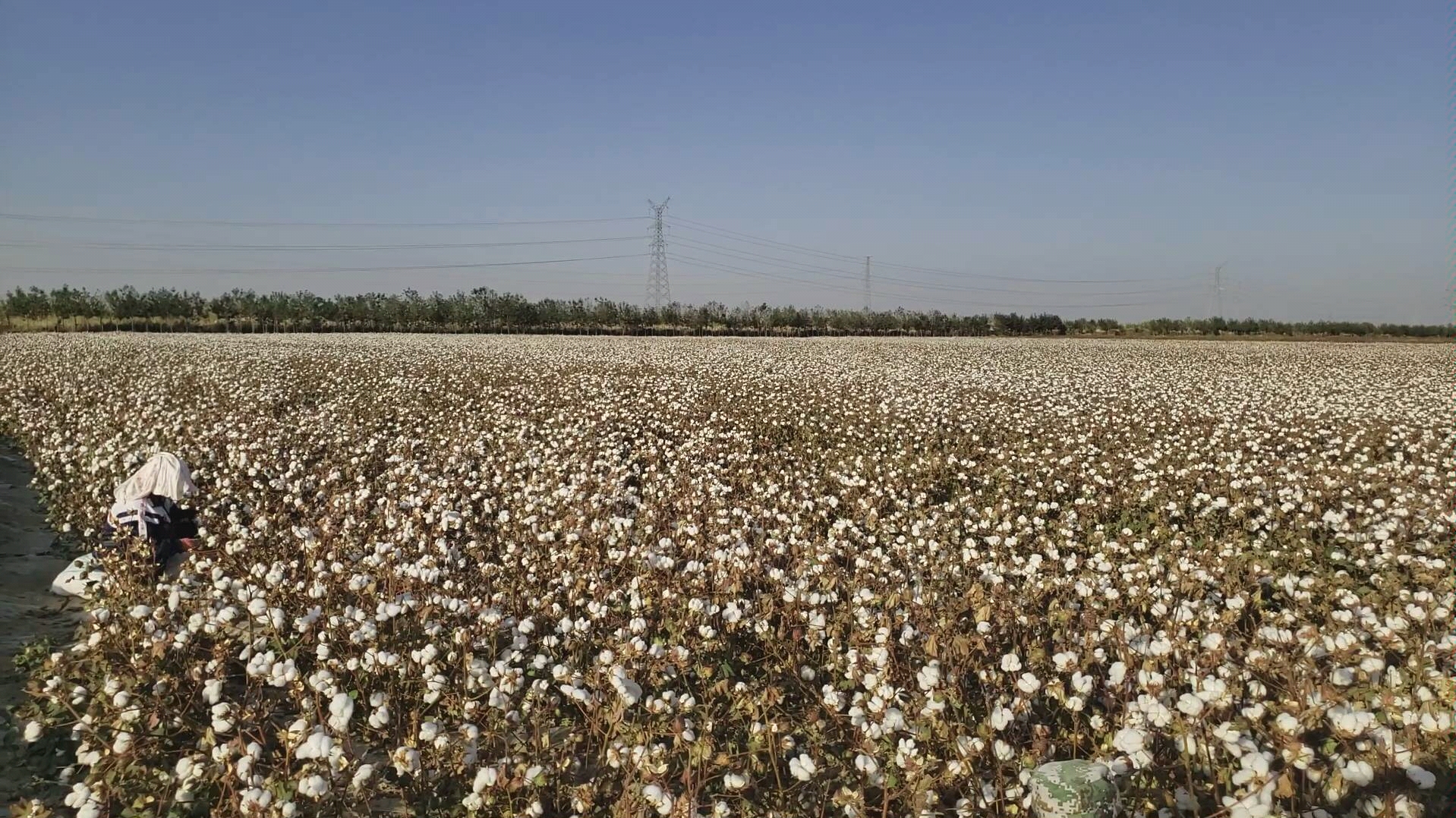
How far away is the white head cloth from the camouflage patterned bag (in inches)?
283

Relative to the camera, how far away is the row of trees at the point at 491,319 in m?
59.0

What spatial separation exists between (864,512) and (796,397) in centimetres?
806

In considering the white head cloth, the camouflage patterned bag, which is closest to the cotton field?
the camouflage patterned bag

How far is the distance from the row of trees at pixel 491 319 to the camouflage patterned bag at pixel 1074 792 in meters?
66.7

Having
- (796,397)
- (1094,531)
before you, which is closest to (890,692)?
(1094,531)

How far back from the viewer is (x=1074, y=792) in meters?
2.79

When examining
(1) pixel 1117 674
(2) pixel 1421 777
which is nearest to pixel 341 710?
(1) pixel 1117 674

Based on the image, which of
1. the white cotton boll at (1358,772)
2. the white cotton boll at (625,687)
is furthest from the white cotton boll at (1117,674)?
the white cotton boll at (625,687)

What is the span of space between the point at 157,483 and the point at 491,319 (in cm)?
6640

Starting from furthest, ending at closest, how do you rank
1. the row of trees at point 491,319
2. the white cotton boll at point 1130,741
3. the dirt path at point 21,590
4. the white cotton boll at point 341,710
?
the row of trees at point 491,319
the dirt path at point 21,590
the white cotton boll at point 341,710
the white cotton boll at point 1130,741

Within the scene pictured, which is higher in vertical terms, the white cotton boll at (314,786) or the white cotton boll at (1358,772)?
the white cotton boll at (1358,772)

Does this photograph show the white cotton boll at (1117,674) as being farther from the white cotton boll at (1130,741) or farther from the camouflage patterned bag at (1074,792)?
the camouflage patterned bag at (1074,792)

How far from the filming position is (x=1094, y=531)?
23.3ft

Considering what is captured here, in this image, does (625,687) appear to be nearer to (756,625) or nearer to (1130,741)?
(756,625)
